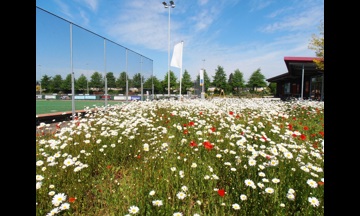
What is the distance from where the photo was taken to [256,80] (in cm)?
6203

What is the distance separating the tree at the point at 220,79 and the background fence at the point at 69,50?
50.0 metres

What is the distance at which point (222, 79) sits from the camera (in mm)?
60594

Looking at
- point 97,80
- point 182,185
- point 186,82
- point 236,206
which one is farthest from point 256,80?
point 236,206

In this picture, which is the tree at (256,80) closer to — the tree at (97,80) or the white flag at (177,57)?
the white flag at (177,57)

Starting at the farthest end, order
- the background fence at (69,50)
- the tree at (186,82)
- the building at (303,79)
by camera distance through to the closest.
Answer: the tree at (186,82) → the building at (303,79) → the background fence at (69,50)

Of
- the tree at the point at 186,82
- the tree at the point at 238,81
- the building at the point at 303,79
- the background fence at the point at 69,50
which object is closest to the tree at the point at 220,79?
the tree at the point at 238,81

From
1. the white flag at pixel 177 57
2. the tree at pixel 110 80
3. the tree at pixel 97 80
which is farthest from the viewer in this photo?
the white flag at pixel 177 57

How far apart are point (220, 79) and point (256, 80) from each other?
11292 millimetres

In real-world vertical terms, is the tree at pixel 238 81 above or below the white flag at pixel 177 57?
above

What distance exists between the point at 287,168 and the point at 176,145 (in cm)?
197

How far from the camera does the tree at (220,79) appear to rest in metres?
60.3

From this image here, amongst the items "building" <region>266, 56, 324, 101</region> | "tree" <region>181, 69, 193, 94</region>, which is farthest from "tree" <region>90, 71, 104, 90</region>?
"tree" <region>181, 69, 193, 94</region>
